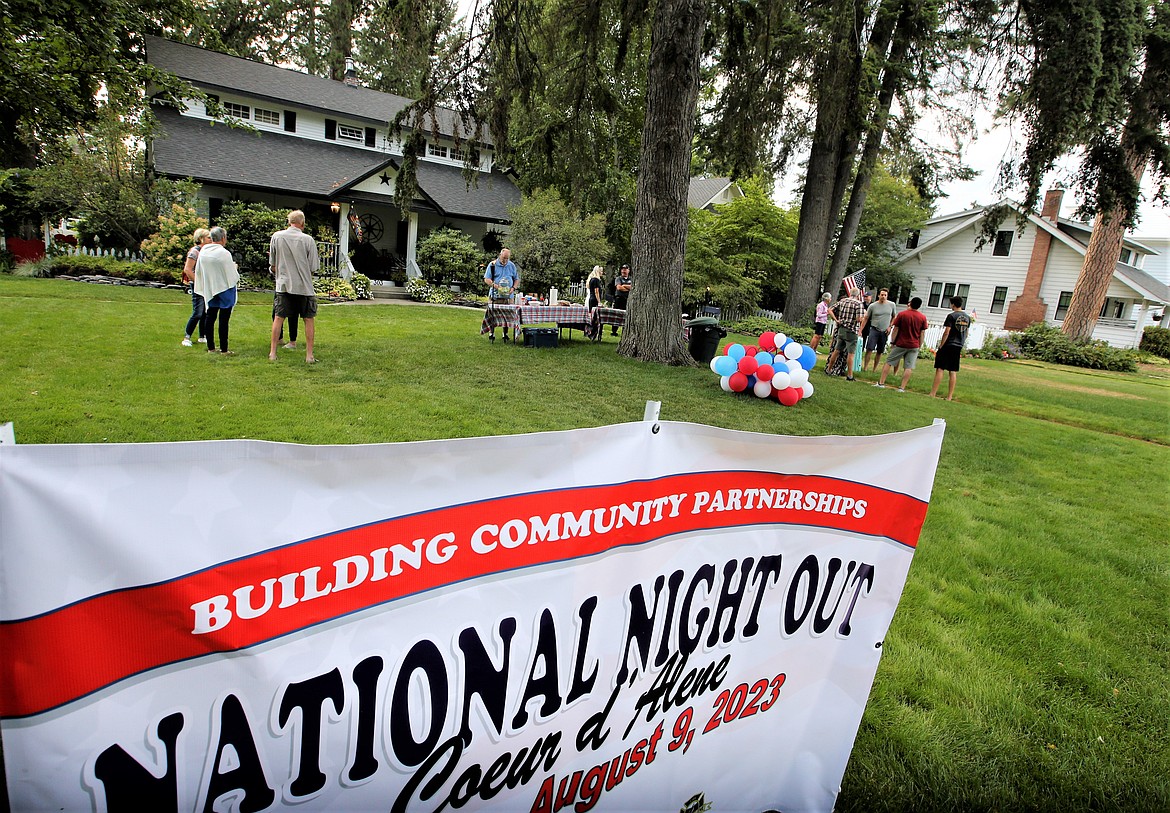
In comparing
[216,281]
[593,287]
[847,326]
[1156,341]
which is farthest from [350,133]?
[1156,341]

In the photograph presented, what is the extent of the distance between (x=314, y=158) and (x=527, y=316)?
60.9 ft

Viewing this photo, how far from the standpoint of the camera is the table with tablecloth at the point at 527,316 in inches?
452

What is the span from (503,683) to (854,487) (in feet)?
4.20

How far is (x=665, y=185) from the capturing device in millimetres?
10289

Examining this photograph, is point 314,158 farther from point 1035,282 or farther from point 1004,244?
point 1035,282

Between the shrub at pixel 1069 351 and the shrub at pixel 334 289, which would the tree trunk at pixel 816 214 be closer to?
the shrub at pixel 1069 351

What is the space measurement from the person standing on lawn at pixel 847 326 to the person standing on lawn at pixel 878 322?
310 millimetres

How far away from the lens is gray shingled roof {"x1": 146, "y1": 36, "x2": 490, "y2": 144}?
2356 cm

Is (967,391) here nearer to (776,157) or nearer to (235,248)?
(776,157)

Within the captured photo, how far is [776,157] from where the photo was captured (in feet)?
61.0

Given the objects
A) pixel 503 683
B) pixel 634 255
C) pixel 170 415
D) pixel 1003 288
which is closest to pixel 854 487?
pixel 503 683

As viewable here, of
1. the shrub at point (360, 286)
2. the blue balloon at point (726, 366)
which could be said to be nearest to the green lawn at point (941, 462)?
the blue balloon at point (726, 366)

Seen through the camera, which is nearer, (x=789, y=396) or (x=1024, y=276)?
(x=789, y=396)

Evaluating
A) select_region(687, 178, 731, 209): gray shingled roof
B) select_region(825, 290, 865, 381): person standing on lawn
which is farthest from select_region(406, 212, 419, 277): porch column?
select_region(687, 178, 731, 209): gray shingled roof
